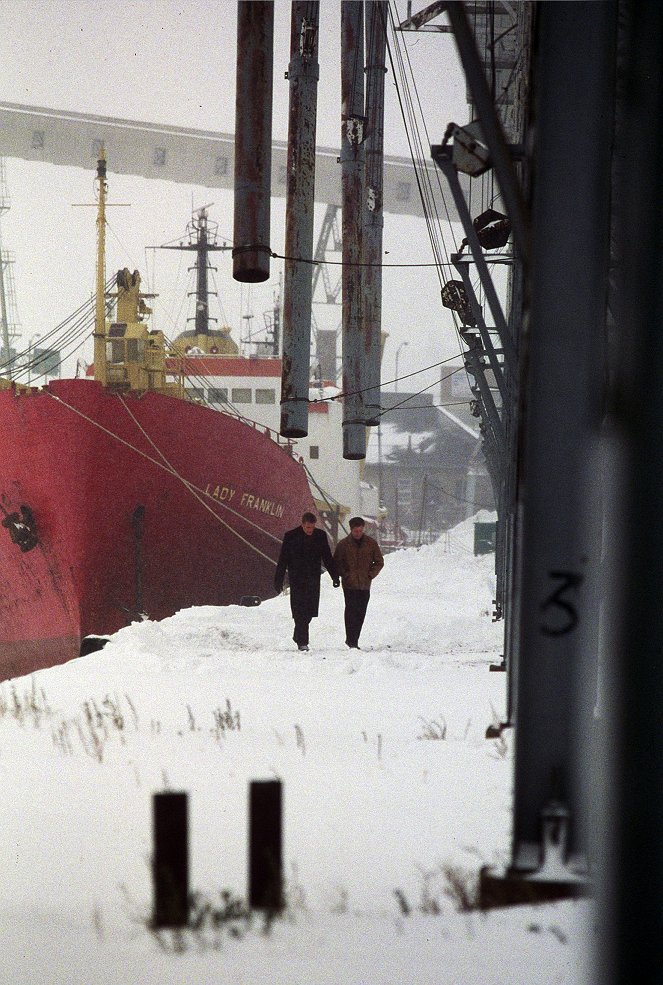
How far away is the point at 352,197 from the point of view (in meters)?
10.2

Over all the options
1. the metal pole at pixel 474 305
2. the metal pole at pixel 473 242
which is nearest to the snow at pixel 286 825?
the metal pole at pixel 473 242

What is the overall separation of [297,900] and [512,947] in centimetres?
67

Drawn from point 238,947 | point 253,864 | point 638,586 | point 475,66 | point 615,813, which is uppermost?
point 475,66

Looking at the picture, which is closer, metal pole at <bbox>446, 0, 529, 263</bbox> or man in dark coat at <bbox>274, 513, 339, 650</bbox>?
metal pole at <bbox>446, 0, 529, 263</bbox>

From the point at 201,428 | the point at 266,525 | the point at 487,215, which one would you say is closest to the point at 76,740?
the point at 487,215

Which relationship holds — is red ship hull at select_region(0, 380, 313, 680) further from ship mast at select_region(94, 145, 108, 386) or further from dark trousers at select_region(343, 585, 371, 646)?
dark trousers at select_region(343, 585, 371, 646)

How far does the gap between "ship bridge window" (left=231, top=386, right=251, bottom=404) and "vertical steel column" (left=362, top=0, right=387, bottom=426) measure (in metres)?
9.56

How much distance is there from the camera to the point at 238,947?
2707mm

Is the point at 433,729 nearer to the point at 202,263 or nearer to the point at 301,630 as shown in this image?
the point at 301,630

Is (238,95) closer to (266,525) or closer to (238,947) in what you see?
(238,947)

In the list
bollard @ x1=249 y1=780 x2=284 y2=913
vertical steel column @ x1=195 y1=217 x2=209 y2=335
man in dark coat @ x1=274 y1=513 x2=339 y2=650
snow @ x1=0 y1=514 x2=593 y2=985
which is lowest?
snow @ x1=0 y1=514 x2=593 y2=985

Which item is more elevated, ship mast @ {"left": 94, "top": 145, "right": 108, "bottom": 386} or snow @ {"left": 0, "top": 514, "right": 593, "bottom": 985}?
ship mast @ {"left": 94, "top": 145, "right": 108, "bottom": 386}

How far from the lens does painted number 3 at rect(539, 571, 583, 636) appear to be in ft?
8.59

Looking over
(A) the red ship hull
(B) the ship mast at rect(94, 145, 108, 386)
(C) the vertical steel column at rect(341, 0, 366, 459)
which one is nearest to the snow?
(C) the vertical steel column at rect(341, 0, 366, 459)
